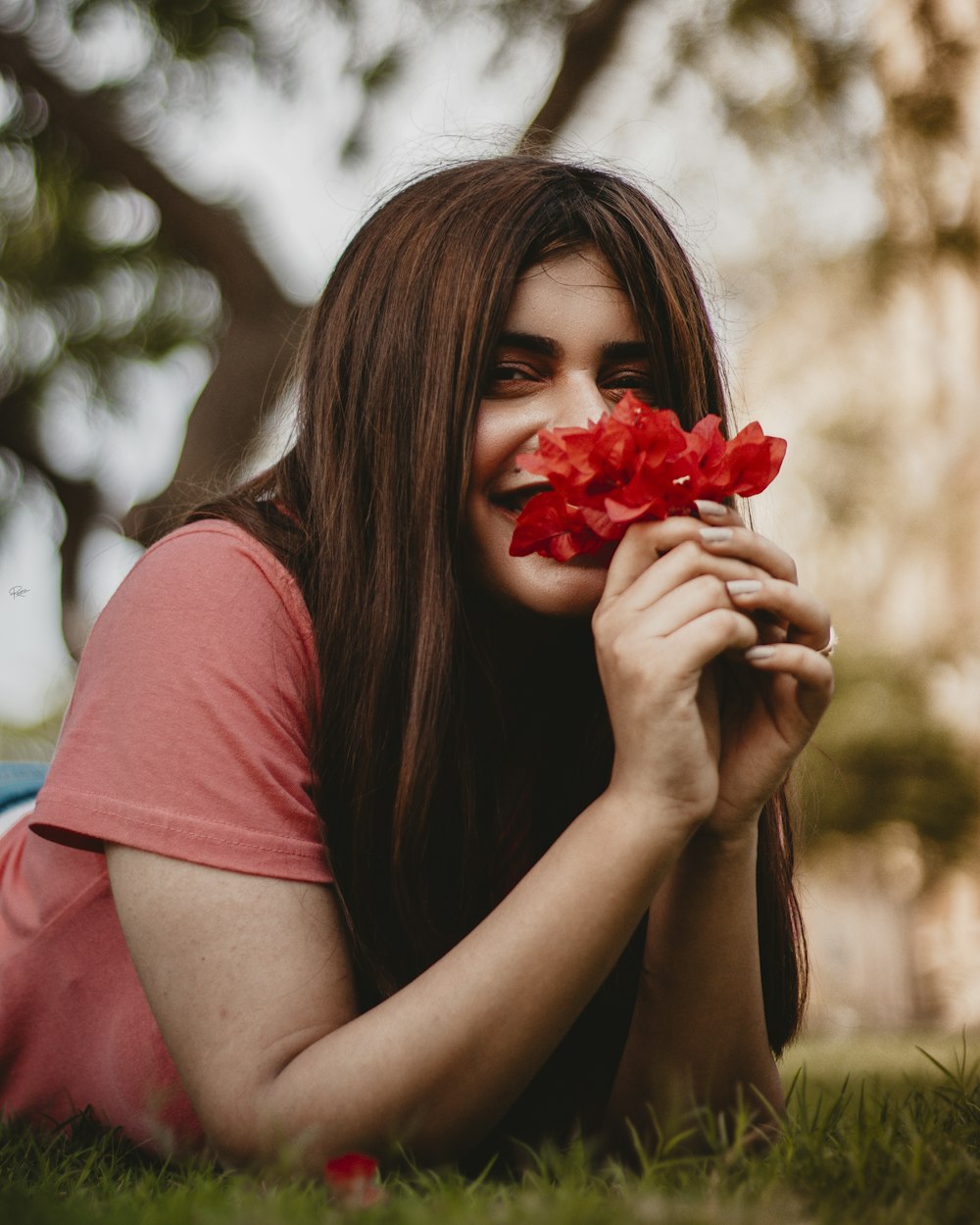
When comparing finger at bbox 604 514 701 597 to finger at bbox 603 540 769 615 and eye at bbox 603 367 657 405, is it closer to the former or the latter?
finger at bbox 603 540 769 615

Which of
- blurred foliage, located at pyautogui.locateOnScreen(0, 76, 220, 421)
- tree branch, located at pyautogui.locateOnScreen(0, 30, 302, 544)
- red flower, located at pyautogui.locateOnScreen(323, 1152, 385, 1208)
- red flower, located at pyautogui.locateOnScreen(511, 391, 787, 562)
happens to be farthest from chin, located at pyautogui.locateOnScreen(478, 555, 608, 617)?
blurred foliage, located at pyautogui.locateOnScreen(0, 76, 220, 421)

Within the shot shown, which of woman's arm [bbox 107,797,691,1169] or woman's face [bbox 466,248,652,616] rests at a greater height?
woman's face [bbox 466,248,652,616]

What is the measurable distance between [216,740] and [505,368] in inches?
37.0

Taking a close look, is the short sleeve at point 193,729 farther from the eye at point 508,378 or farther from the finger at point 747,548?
the finger at point 747,548

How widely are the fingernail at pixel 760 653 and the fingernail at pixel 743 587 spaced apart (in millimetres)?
115

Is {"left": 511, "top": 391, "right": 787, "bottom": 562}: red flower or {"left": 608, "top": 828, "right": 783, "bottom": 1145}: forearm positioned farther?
{"left": 608, "top": 828, "right": 783, "bottom": 1145}: forearm

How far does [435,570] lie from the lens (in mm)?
2352

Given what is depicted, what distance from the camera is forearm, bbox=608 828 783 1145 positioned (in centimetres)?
232

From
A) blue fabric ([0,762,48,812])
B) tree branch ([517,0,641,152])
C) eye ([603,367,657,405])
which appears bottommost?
blue fabric ([0,762,48,812])

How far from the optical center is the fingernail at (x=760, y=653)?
208 cm

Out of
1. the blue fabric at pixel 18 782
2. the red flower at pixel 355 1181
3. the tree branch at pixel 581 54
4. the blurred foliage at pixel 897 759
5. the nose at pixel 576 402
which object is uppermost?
the tree branch at pixel 581 54

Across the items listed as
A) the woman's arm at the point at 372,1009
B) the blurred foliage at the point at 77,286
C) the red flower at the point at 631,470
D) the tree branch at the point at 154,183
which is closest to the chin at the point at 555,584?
the red flower at the point at 631,470

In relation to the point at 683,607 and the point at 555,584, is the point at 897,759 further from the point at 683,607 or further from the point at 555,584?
the point at 683,607

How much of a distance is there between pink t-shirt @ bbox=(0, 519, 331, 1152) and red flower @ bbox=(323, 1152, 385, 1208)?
0.33 m
